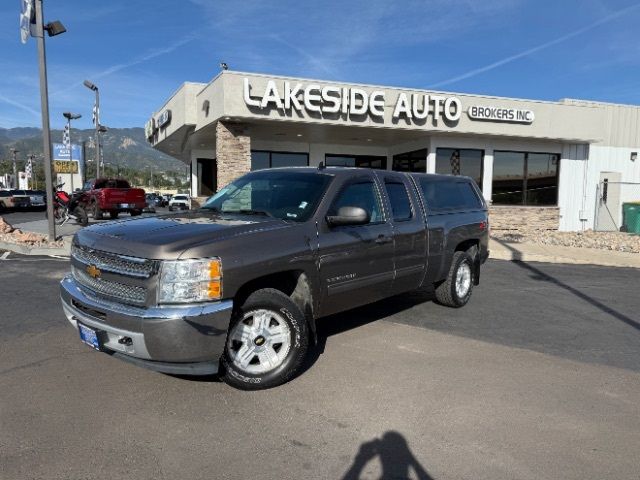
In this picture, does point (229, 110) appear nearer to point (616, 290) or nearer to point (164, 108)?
point (164, 108)

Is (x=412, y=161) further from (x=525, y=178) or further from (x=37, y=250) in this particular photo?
(x=37, y=250)

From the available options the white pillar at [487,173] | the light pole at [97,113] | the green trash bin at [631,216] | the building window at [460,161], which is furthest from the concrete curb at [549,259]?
the light pole at [97,113]

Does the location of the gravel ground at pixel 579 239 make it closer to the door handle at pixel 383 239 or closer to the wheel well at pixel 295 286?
the door handle at pixel 383 239

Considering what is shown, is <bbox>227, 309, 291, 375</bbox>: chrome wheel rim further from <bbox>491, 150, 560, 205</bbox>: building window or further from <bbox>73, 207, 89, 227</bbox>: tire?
<bbox>491, 150, 560, 205</bbox>: building window

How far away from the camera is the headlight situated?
342 cm

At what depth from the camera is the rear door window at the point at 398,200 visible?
5367 mm

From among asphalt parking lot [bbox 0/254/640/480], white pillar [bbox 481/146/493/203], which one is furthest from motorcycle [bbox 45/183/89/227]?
white pillar [bbox 481/146/493/203]

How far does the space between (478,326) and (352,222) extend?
261 centimetres

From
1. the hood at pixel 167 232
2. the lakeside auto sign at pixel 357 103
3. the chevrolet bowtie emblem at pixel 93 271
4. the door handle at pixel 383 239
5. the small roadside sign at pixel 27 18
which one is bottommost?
the chevrolet bowtie emblem at pixel 93 271

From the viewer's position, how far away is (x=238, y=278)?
3631mm

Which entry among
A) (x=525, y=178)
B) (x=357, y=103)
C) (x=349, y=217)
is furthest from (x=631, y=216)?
(x=349, y=217)

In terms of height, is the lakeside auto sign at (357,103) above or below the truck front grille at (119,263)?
above

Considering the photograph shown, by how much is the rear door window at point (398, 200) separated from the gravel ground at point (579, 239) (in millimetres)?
11262

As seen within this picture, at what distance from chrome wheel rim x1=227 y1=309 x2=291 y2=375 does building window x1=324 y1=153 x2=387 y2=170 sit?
1684cm
